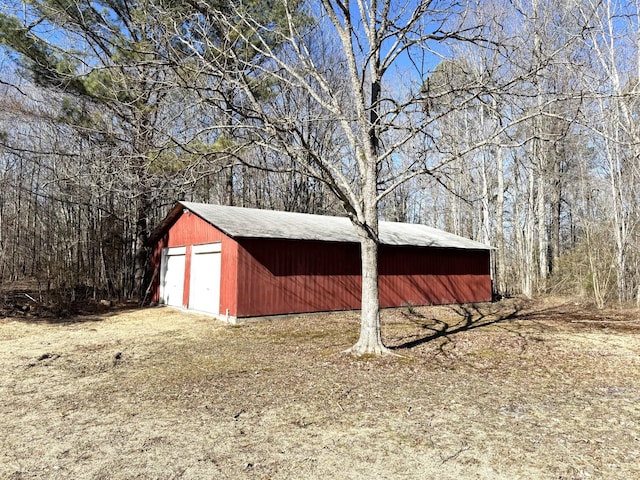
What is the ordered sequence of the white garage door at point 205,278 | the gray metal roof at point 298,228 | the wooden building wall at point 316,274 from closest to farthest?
the wooden building wall at point 316,274, the gray metal roof at point 298,228, the white garage door at point 205,278

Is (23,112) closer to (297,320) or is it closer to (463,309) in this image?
(297,320)

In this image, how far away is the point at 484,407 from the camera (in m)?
4.66

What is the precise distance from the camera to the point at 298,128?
21.9 feet

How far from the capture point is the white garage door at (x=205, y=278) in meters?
12.8

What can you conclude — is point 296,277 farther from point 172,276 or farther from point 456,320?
point 172,276

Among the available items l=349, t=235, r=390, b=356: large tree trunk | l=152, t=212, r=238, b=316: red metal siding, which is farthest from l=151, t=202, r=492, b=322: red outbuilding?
l=349, t=235, r=390, b=356: large tree trunk

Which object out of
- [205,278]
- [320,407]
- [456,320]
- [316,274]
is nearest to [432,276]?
[456,320]

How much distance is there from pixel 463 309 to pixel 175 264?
34.4ft

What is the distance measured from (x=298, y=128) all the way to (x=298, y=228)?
7533mm

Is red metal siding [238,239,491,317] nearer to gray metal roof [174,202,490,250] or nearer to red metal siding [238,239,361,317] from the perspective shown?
red metal siding [238,239,361,317]

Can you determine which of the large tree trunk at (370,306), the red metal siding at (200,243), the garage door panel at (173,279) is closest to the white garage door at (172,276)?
the garage door panel at (173,279)

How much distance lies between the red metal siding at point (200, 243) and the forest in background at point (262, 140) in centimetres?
105

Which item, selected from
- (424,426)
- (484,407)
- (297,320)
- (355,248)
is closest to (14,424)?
(424,426)

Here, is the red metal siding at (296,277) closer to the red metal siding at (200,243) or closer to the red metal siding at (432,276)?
the red metal siding at (200,243)
